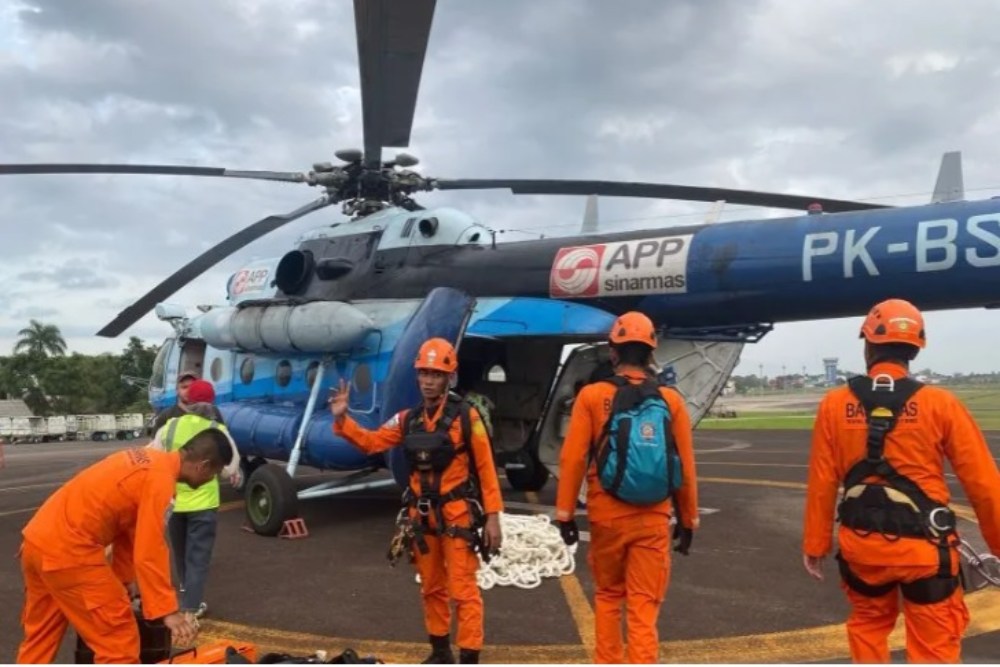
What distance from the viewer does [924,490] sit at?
3299 mm

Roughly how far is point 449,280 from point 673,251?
9.41 feet

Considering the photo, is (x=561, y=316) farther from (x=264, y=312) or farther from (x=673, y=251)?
(x=264, y=312)

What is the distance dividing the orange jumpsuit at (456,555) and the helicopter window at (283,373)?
5.91 m

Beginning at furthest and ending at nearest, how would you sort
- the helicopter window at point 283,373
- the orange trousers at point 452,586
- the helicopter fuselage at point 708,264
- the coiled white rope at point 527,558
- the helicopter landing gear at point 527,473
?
the helicopter landing gear at point 527,473, the helicopter window at point 283,373, the helicopter fuselage at point 708,264, the coiled white rope at point 527,558, the orange trousers at point 452,586

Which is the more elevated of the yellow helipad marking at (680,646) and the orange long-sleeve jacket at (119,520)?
the orange long-sleeve jacket at (119,520)

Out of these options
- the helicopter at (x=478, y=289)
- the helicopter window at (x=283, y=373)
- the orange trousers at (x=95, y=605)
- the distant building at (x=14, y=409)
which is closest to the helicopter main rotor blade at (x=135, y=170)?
the helicopter at (x=478, y=289)

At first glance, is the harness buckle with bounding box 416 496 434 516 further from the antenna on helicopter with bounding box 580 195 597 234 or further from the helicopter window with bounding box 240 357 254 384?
the helicopter window with bounding box 240 357 254 384

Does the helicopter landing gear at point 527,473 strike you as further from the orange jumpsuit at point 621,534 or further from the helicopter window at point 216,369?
the orange jumpsuit at point 621,534

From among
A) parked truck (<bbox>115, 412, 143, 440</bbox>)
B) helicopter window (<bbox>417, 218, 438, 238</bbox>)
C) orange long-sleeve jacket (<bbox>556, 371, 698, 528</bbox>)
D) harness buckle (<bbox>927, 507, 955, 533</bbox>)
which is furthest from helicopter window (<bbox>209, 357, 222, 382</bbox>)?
parked truck (<bbox>115, 412, 143, 440</bbox>)

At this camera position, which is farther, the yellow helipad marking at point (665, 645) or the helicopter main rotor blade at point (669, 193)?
the helicopter main rotor blade at point (669, 193)

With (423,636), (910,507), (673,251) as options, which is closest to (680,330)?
(673,251)

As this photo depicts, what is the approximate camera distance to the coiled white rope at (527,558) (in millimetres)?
6562

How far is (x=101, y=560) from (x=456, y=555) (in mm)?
1852

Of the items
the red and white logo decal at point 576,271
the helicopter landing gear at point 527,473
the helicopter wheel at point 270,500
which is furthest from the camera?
the helicopter landing gear at point 527,473
